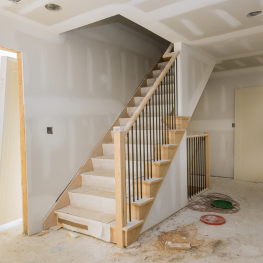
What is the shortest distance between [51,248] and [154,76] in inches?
137

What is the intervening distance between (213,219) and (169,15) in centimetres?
245

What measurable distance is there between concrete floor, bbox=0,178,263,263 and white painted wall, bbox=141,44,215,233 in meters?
0.18

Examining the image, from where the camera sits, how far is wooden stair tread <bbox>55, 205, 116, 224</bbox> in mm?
2645

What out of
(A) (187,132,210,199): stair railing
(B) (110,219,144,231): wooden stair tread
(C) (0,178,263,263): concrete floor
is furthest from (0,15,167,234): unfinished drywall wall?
(A) (187,132,210,199): stair railing

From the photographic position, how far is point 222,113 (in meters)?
5.54

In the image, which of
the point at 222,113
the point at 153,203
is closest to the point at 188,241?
the point at 153,203

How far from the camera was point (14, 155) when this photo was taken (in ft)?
9.92

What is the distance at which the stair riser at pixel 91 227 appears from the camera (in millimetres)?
2524

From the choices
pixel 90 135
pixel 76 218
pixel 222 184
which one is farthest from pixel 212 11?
pixel 222 184

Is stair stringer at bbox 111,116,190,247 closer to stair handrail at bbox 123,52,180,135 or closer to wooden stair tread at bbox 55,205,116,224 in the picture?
wooden stair tread at bbox 55,205,116,224

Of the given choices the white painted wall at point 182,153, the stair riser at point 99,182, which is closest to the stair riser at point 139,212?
the white painted wall at point 182,153

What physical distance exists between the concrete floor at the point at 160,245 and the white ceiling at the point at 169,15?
2.34 metres

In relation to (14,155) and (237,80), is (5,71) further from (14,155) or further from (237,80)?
(237,80)

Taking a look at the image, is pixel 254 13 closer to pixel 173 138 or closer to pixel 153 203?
pixel 173 138
